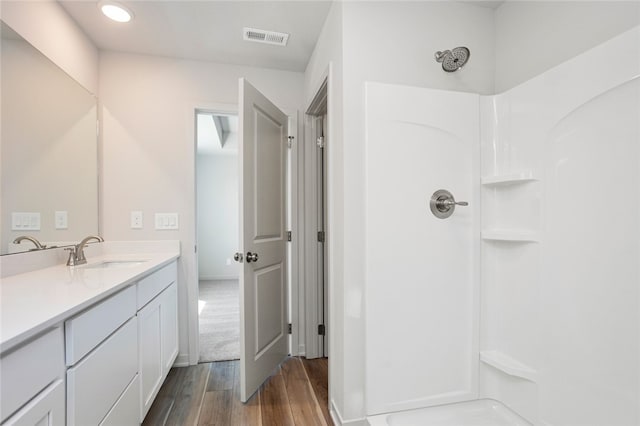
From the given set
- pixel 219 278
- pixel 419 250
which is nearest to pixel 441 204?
pixel 419 250

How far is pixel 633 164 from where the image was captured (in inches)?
41.9

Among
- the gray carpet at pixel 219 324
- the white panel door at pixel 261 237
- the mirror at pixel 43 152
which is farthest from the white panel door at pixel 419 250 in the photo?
the mirror at pixel 43 152

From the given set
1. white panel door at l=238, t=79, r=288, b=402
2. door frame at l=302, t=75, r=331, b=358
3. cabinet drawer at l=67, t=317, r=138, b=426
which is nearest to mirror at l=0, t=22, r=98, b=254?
cabinet drawer at l=67, t=317, r=138, b=426

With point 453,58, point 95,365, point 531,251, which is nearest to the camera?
point 95,365

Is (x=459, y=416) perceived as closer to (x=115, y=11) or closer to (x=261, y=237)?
(x=261, y=237)

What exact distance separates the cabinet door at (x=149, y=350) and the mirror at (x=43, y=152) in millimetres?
684

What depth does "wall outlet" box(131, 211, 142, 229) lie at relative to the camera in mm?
2215

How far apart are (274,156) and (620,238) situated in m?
1.94

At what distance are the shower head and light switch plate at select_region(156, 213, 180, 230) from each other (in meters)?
2.12

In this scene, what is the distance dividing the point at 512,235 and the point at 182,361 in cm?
247

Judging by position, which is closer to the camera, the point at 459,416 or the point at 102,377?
the point at 102,377

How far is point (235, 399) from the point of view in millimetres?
1827

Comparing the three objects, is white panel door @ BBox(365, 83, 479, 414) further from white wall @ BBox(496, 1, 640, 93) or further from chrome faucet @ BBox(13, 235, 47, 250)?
chrome faucet @ BBox(13, 235, 47, 250)

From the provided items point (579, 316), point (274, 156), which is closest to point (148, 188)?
point (274, 156)
